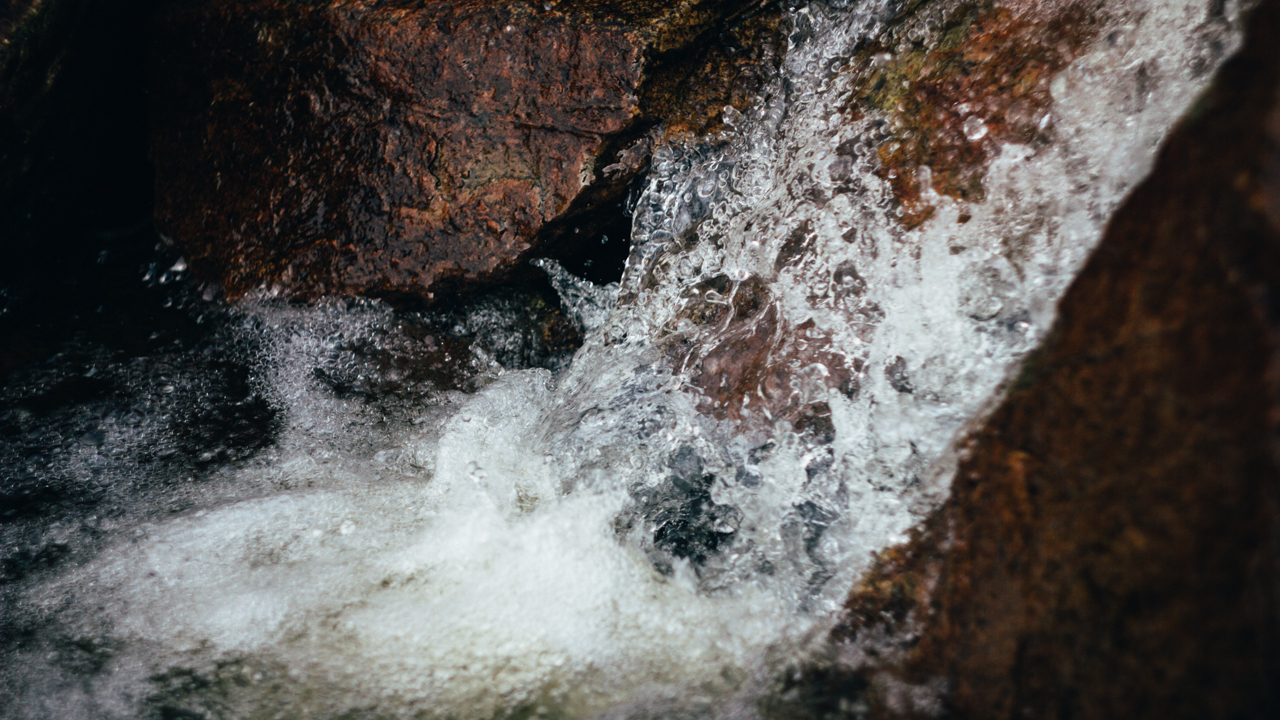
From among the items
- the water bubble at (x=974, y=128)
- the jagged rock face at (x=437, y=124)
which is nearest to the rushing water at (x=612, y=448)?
the water bubble at (x=974, y=128)

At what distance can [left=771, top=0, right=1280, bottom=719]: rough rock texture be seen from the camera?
0.90 m

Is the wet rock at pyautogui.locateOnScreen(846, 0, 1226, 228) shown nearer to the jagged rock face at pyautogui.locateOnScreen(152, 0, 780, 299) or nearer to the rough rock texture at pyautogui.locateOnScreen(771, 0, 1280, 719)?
the jagged rock face at pyautogui.locateOnScreen(152, 0, 780, 299)

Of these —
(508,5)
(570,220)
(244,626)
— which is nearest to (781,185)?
(570,220)

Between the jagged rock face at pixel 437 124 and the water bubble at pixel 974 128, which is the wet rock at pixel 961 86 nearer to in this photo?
the water bubble at pixel 974 128

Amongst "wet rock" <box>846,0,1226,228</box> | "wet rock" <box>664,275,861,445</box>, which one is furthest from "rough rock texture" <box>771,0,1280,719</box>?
"wet rock" <box>846,0,1226,228</box>

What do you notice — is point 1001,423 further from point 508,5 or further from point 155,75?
point 155,75

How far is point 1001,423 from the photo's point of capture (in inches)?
57.2

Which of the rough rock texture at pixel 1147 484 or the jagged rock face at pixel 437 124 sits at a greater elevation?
the jagged rock face at pixel 437 124

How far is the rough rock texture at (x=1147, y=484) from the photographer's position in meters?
0.90

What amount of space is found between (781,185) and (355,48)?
1643mm

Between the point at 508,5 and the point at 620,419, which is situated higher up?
the point at 508,5

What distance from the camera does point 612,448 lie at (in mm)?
2234

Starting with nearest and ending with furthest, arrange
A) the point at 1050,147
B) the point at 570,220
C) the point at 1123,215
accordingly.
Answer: the point at 1123,215 < the point at 1050,147 < the point at 570,220

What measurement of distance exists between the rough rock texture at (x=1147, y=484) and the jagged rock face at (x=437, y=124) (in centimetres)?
160
